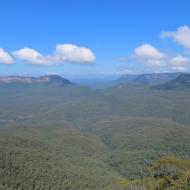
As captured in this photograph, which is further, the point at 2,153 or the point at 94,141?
the point at 94,141

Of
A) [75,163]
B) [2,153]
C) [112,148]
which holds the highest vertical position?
[2,153]

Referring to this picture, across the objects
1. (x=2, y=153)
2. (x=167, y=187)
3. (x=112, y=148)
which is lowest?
(x=112, y=148)

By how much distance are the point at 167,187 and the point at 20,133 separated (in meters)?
160

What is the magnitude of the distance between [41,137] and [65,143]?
996 inches

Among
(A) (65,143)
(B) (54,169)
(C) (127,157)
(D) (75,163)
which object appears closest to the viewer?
(B) (54,169)

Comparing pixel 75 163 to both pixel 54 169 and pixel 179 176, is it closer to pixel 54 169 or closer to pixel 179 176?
pixel 54 169

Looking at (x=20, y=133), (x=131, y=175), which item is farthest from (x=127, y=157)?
(x=20, y=133)

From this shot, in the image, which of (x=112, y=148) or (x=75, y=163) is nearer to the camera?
(x=75, y=163)

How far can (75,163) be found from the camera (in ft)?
384

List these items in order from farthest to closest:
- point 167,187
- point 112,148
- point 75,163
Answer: point 112,148
point 75,163
point 167,187

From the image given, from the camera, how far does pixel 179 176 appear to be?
43625 millimetres

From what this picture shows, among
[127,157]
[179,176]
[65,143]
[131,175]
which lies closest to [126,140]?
[65,143]

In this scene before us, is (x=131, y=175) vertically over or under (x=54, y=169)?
under

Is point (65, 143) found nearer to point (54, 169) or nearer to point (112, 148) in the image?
point (112, 148)
